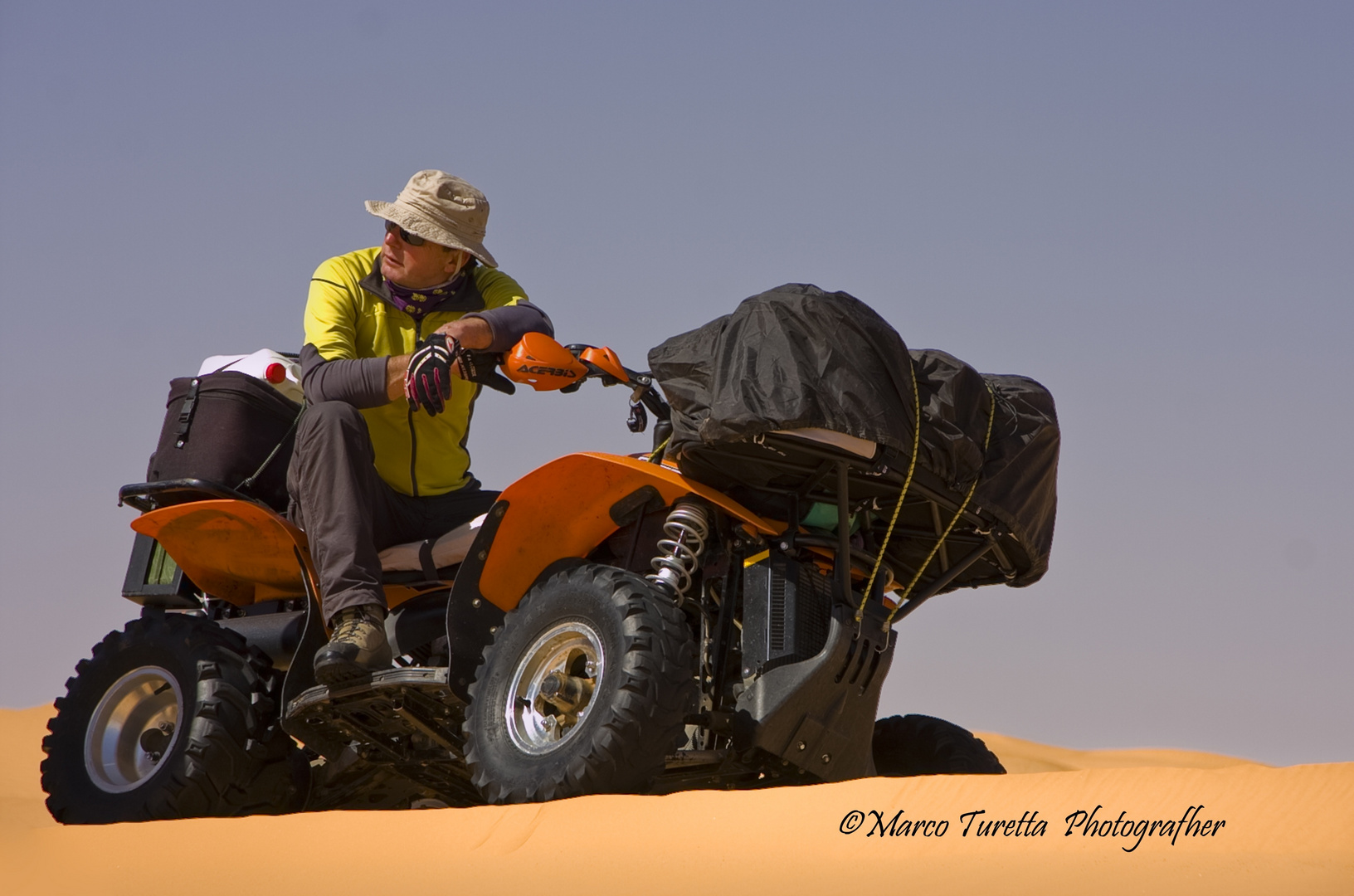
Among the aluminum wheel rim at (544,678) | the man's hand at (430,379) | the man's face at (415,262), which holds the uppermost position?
the man's face at (415,262)

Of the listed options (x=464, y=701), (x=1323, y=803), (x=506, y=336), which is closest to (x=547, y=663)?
(x=464, y=701)

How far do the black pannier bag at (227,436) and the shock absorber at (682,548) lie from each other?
205 centimetres

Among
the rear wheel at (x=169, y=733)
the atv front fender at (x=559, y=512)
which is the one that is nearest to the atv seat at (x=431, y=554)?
the atv front fender at (x=559, y=512)

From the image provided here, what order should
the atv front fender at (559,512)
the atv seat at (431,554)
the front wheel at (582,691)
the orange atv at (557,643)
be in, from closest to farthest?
1. the front wheel at (582,691)
2. the orange atv at (557,643)
3. the atv front fender at (559,512)
4. the atv seat at (431,554)

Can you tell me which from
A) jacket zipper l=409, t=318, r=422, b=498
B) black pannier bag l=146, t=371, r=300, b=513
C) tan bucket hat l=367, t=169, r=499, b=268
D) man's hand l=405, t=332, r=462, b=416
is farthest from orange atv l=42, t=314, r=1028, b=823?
tan bucket hat l=367, t=169, r=499, b=268

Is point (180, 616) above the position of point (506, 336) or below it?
below

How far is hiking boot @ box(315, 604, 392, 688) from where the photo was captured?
505cm

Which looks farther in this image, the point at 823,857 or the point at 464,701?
the point at 464,701

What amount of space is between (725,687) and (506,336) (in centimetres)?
156

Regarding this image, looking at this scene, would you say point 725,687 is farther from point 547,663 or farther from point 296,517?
point 296,517

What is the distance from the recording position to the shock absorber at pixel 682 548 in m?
4.76

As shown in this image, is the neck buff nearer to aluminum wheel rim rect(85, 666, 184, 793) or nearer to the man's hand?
the man's hand

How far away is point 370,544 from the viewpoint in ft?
17.6

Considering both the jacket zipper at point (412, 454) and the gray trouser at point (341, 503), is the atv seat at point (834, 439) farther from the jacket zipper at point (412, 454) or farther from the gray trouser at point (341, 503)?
the jacket zipper at point (412, 454)
